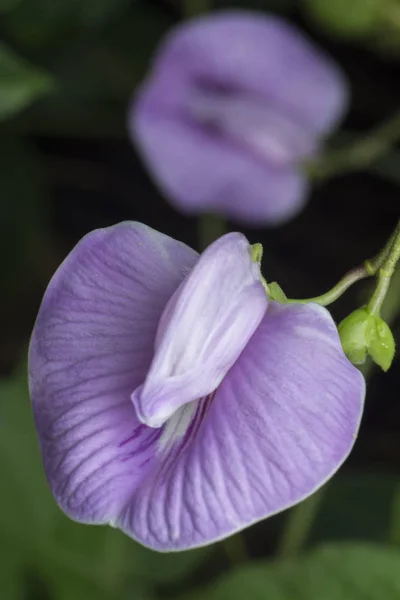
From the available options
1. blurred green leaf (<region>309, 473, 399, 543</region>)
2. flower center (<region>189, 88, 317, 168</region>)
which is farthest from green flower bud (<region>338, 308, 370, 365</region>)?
flower center (<region>189, 88, 317, 168</region>)

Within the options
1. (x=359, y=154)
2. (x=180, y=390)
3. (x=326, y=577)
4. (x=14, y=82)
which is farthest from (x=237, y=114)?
(x=180, y=390)

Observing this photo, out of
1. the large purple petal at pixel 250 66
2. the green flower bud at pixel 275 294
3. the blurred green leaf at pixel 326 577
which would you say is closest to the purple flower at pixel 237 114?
the large purple petal at pixel 250 66

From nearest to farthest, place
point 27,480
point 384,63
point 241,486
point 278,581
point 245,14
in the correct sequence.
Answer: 1. point 241,486
2. point 278,581
3. point 27,480
4. point 245,14
5. point 384,63

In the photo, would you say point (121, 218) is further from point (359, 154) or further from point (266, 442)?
point (266, 442)

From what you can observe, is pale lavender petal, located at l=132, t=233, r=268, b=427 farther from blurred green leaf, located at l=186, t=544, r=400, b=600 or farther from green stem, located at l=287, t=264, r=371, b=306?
blurred green leaf, located at l=186, t=544, r=400, b=600

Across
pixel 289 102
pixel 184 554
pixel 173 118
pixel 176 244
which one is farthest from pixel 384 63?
pixel 176 244

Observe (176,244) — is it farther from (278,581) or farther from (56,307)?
(278,581)
